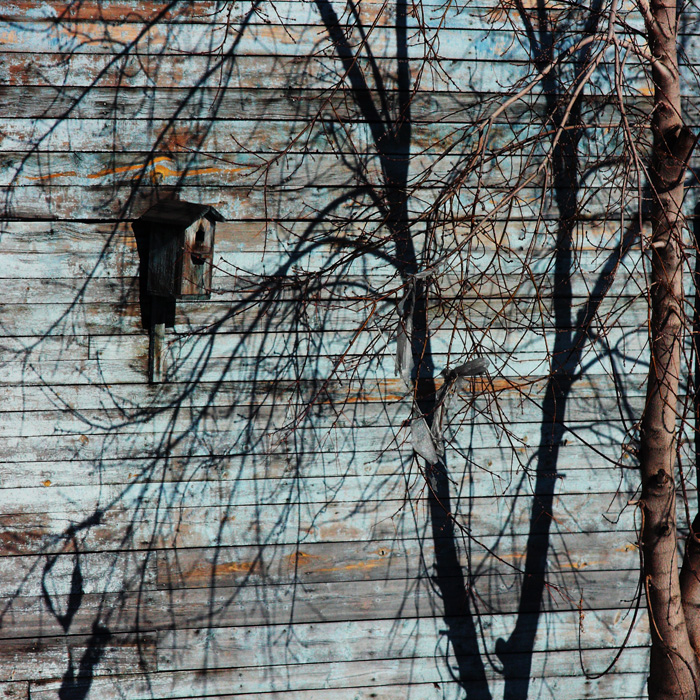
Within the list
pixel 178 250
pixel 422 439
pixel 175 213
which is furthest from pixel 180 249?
pixel 422 439

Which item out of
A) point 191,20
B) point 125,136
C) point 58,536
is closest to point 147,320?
point 125,136

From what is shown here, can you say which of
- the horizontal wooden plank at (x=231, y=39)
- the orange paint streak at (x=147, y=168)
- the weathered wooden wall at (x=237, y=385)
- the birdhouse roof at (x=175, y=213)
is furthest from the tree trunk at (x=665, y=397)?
the orange paint streak at (x=147, y=168)

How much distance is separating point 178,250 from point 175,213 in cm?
16

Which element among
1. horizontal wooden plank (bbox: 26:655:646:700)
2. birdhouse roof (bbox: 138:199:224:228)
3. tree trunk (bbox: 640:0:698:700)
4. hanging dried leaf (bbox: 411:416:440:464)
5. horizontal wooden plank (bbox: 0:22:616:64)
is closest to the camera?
tree trunk (bbox: 640:0:698:700)

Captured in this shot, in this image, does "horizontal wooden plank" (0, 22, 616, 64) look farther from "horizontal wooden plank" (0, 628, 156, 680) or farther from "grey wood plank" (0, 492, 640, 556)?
"horizontal wooden plank" (0, 628, 156, 680)

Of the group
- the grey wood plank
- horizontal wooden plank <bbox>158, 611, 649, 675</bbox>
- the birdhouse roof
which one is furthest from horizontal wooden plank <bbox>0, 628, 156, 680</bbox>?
the birdhouse roof

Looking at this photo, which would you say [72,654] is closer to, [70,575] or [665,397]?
[70,575]

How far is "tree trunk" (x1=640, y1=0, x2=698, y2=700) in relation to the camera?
2.11 meters

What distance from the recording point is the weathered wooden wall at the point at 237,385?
2.75 m

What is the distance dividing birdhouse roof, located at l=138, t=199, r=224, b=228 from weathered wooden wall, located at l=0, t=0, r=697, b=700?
29cm

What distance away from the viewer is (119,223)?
2777 mm

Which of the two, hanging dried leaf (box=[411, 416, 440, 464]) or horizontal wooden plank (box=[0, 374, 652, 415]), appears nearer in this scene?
hanging dried leaf (box=[411, 416, 440, 464])

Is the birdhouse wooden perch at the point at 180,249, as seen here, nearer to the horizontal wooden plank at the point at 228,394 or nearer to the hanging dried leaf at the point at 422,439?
the horizontal wooden plank at the point at 228,394

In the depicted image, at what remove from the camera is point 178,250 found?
98.2 inches
